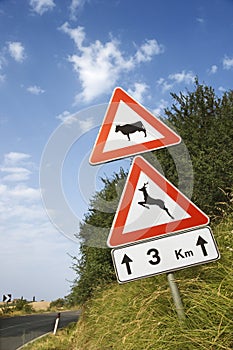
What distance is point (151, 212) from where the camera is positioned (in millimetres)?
2770

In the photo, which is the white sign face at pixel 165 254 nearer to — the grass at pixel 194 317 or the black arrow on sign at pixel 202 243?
the black arrow on sign at pixel 202 243

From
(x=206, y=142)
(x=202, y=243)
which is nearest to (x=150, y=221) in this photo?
(x=202, y=243)

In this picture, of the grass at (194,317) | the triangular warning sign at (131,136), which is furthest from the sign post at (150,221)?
the grass at (194,317)

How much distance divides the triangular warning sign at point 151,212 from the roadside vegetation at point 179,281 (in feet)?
1.79

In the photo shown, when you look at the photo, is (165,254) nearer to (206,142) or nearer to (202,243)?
(202,243)

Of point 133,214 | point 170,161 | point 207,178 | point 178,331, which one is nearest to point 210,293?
point 178,331

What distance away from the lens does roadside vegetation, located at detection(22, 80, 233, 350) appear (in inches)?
110

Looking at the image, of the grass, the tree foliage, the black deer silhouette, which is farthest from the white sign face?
the tree foliage

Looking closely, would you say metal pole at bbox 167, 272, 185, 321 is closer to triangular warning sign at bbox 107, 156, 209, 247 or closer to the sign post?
the sign post

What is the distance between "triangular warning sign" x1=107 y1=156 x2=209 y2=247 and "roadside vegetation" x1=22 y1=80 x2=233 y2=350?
1.79 ft

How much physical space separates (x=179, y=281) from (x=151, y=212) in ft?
3.10

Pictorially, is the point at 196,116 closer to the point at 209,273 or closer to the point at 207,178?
the point at 207,178

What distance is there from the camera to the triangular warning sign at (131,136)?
9.78ft

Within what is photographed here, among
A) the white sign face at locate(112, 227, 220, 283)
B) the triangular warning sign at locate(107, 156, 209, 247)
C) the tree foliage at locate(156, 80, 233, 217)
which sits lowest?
the white sign face at locate(112, 227, 220, 283)
